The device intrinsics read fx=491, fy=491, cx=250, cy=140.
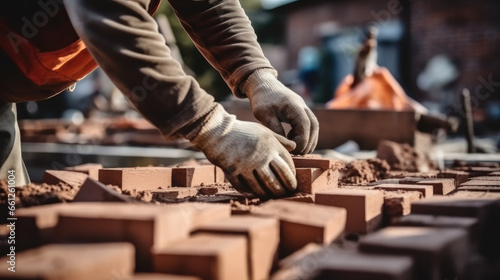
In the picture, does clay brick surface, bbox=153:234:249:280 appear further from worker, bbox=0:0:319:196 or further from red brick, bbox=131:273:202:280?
worker, bbox=0:0:319:196

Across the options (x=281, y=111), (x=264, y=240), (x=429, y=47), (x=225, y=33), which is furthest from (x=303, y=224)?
(x=429, y=47)

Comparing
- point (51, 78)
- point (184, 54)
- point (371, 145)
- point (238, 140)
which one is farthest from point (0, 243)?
point (184, 54)

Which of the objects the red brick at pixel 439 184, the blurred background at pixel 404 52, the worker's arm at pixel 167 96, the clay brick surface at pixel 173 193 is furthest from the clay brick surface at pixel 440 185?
the blurred background at pixel 404 52

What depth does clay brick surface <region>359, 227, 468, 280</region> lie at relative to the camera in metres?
1.34

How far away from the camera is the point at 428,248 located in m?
1.33

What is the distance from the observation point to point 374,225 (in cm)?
199

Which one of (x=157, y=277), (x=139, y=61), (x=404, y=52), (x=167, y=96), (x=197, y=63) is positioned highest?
(x=197, y=63)

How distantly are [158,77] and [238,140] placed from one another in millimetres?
413

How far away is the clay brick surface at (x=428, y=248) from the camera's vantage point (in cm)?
134

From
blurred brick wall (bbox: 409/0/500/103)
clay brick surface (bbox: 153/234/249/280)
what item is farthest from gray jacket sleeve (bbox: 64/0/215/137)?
blurred brick wall (bbox: 409/0/500/103)

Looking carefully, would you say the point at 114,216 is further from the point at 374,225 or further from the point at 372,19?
the point at 372,19

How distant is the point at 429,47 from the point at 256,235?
1109cm

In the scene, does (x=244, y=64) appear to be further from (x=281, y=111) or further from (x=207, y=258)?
(x=207, y=258)

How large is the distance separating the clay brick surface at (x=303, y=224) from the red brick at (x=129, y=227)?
347mm
